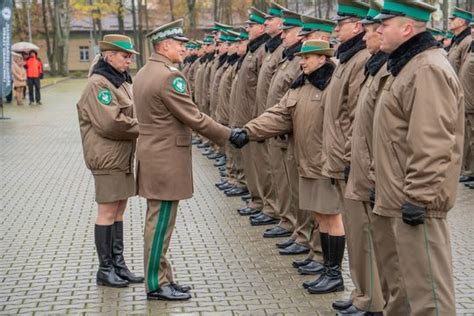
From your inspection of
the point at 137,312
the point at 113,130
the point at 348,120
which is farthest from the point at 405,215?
the point at 113,130

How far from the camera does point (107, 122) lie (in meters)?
7.01

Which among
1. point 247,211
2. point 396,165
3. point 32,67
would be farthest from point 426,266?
point 32,67

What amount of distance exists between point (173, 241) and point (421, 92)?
490 centimetres

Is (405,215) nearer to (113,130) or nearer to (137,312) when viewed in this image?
(137,312)

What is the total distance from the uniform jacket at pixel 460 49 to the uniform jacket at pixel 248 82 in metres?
3.97

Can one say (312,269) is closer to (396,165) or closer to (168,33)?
(168,33)

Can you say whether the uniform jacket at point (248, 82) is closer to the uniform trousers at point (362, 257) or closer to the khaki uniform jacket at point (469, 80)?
Result: the khaki uniform jacket at point (469, 80)

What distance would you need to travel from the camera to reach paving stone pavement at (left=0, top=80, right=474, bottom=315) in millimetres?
6645

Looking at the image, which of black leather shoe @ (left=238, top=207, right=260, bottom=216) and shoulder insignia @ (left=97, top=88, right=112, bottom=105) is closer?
shoulder insignia @ (left=97, top=88, right=112, bottom=105)

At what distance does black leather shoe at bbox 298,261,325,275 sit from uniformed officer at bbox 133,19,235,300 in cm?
123

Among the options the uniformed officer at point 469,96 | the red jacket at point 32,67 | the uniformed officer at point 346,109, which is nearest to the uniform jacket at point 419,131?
the uniformed officer at point 346,109

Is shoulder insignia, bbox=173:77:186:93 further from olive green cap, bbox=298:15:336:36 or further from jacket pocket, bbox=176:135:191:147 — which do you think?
olive green cap, bbox=298:15:336:36

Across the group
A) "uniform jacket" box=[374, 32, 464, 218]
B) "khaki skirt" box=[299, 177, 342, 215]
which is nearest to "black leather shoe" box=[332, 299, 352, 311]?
"khaki skirt" box=[299, 177, 342, 215]

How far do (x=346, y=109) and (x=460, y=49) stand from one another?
7.35 meters
